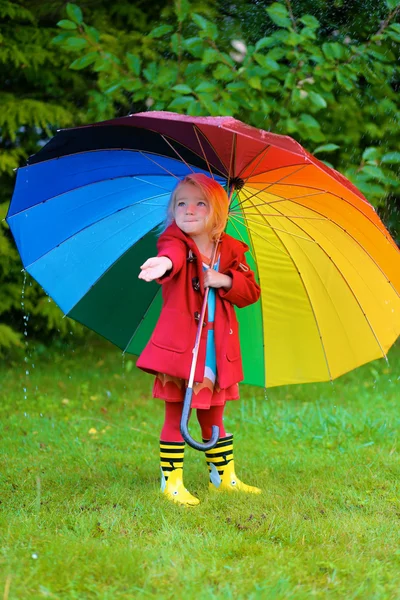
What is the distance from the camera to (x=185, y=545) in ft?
10.4

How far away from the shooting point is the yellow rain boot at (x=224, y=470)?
3.95m

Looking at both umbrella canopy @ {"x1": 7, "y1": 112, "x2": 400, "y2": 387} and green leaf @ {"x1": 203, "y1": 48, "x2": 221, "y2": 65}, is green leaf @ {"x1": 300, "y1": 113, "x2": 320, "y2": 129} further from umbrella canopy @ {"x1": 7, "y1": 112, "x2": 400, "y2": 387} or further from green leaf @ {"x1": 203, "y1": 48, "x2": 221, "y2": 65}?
umbrella canopy @ {"x1": 7, "y1": 112, "x2": 400, "y2": 387}

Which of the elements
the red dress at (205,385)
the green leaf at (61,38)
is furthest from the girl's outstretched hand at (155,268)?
the green leaf at (61,38)

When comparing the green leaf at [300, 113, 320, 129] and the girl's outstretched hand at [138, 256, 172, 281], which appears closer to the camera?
the girl's outstretched hand at [138, 256, 172, 281]

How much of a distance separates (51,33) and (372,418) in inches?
166

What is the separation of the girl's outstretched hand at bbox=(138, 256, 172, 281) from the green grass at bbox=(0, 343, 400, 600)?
1054 millimetres

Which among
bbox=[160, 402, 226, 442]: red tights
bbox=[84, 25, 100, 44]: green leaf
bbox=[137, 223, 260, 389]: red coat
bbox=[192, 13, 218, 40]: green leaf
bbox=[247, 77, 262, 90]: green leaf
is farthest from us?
bbox=[84, 25, 100, 44]: green leaf

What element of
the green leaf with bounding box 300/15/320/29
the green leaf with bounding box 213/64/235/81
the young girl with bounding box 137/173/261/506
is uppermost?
the green leaf with bounding box 300/15/320/29

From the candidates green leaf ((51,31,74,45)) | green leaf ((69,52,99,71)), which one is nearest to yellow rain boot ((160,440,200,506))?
green leaf ((69,52,99,71))

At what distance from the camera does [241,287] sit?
3.68 metres

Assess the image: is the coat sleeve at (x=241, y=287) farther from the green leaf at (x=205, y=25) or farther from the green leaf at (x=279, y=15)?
the green leaf at (x=279, y=15)

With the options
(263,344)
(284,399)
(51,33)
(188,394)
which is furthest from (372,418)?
(51,33)

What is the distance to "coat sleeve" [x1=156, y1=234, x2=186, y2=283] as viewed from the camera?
11.6 feet

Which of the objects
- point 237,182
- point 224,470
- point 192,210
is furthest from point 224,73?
point 224,470
